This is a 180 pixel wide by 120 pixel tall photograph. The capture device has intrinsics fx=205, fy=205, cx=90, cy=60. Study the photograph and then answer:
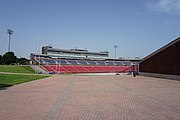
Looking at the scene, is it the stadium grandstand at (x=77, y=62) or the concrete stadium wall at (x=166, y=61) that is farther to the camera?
the stadium grandstand at (x=77, y=62)

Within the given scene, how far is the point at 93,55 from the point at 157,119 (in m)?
108

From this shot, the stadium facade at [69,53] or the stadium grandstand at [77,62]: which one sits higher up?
the stadium facade at [69,53]

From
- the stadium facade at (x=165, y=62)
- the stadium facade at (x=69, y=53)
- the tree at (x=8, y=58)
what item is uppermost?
the stadium facade at (x=69, y=53)

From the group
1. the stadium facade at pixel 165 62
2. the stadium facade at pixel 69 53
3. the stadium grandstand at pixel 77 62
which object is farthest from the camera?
the stadium facade at pixel 69 53

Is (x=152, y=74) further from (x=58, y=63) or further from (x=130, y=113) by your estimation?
(x=58, y=63)

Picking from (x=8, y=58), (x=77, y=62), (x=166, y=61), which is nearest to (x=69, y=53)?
(x=77, y=62)

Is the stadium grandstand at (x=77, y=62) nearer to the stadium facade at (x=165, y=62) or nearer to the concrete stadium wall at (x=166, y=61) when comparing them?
the stadium facade at (x=165, y=62)

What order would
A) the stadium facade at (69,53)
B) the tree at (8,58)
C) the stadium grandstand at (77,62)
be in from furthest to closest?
the stadium facade at (69,53), the tree at (8,58), the stadium grandstand at (77,62)

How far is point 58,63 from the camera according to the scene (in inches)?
2815

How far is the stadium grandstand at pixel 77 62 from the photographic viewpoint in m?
66.5

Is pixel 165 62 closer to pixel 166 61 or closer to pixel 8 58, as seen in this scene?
pixel 166 61

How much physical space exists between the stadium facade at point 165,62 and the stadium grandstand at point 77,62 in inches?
705

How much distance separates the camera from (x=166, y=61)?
30.7 meters

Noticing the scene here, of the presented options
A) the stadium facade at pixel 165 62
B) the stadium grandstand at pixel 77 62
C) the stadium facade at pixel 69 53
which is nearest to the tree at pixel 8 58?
the stadium grandstand at pixel 77 62
